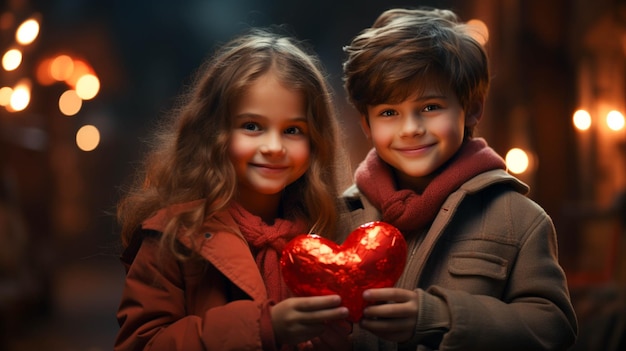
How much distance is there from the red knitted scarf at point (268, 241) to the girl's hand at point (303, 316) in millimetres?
184

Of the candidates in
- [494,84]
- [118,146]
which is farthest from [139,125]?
[494,84]

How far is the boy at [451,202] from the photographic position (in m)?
1.85

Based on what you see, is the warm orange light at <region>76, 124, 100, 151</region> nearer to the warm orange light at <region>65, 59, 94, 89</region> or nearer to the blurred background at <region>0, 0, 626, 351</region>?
the blurred background at <region>0, 0, 626, 351</region>

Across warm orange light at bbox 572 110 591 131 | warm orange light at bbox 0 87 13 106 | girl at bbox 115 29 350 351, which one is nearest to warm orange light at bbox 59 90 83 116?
warm orange light at bbox 0 87 13 106

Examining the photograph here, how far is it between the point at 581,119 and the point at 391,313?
3830 millimetres

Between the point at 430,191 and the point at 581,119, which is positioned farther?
the point at 581,119

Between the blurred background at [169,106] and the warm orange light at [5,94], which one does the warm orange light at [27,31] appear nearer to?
the blurred background at [169,106]

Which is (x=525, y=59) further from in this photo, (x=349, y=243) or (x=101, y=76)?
(x=101, y=76)

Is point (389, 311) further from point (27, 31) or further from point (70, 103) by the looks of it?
point (70, 103)

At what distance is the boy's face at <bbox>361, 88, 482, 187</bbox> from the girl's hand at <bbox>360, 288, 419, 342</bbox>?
37 centimetres

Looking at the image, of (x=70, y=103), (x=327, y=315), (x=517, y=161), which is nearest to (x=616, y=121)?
(x=517, y=161)

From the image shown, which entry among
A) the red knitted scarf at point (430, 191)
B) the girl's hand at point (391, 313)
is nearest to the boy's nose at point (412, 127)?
the red knitted scarf at point (430, 191)

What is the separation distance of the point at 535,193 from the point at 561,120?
49cm

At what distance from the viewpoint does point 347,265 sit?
1756mm
